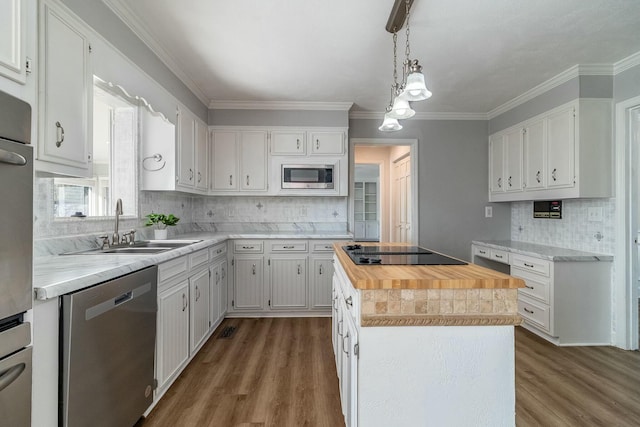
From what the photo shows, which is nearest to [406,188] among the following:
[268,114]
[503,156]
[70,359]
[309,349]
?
[503,156]

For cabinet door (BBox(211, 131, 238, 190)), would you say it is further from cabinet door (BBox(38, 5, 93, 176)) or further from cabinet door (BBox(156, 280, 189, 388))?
cabinet door (BBox(38, 5, 93, 176))

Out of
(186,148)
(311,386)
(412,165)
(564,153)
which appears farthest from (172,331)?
(564,153)

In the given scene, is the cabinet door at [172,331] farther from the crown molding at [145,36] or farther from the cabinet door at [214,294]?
the crown molding at [145,36]

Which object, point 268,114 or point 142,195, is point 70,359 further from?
point 268,114

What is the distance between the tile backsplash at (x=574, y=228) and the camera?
2643 millimetres

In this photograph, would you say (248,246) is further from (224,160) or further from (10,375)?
(10,375)

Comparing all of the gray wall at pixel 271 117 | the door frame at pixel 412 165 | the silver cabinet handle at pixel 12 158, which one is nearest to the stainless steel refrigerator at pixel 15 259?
the silver cabinet handle at pixel 12 158

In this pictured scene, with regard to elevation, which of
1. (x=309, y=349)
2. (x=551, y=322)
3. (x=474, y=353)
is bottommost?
(x=309, y=349)

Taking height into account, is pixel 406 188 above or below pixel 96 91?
below

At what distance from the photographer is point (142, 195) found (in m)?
2.60

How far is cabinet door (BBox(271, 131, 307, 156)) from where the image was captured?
11.6ft

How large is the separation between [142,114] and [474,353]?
9.91ft

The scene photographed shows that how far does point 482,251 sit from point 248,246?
2.93 meters

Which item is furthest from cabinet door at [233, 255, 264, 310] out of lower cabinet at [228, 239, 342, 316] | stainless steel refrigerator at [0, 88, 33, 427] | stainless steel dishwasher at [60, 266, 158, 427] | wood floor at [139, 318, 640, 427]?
stainless steel refrigerator at [0, 88, 33, 427]
